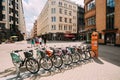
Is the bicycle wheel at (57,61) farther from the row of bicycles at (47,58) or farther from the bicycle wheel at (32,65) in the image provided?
the bicycle wheel at (32,65)

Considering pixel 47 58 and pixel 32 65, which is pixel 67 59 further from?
pixel 32 65

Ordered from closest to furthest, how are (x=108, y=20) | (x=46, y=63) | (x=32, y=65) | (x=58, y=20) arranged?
(x=32, y=65) < (x=46, y=63) < (x=108, y=20) < (x=58, y=20)

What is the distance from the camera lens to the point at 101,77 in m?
6.35

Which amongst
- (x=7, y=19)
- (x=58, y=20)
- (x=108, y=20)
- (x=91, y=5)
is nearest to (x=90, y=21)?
(x=91, y=5)

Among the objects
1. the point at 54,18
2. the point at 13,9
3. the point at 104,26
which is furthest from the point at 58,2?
the point at 104,26

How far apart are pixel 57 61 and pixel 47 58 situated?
63 cm

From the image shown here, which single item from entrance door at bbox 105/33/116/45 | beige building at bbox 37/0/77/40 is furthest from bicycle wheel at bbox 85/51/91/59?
beige building at bbox 37/0/77/40

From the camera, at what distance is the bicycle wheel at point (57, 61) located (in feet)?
25.4

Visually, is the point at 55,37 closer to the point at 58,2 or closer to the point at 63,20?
the point at 63,20

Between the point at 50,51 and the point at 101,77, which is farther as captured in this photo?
the point at 50,51

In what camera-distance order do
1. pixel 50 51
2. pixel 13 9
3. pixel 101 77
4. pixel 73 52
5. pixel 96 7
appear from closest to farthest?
pixel 101 77
pixel 50 51
pixel 73 52
pixel 96 7
pixel 13 9

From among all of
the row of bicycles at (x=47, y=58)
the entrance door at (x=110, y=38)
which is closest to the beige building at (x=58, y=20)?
the entrance door at (x=110, y=38)

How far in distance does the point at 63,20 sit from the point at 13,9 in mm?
19835

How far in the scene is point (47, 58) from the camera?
750 centimetres
